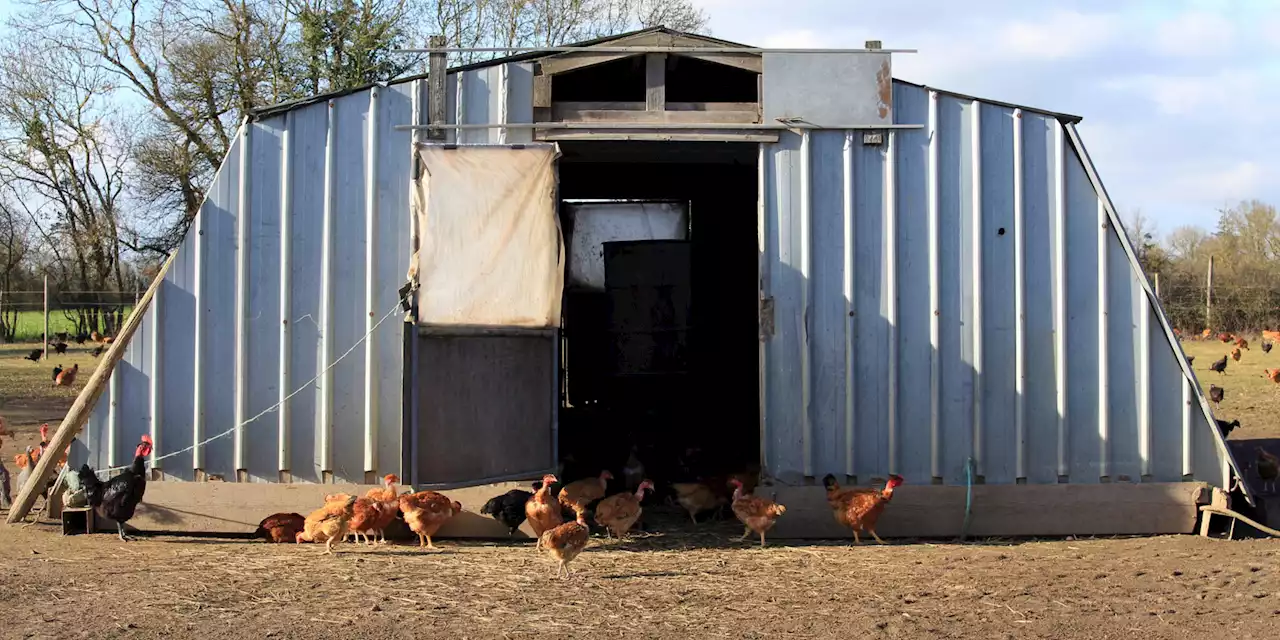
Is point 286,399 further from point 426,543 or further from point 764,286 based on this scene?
point 764,286

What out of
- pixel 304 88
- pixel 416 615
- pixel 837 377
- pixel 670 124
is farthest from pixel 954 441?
pixel 304 88

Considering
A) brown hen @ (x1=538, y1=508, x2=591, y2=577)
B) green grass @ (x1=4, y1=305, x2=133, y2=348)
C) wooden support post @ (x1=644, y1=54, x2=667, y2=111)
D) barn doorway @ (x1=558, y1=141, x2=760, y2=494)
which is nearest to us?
brown hen @ (x1=538, y1=508, x2=591, y2=577)

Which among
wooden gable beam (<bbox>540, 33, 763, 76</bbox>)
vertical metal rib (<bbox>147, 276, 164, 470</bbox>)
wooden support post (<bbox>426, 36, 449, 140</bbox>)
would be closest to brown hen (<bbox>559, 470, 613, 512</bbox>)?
wooden support post (<bbox>426, 36, 449, 140</bbox>)

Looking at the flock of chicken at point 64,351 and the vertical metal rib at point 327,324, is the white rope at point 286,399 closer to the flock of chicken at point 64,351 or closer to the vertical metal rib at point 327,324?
the vertical metal rib at point 327,324

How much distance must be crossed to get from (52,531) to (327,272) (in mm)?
3212

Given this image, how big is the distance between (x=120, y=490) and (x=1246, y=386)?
1892cm

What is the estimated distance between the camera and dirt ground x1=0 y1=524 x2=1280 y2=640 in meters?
6.23

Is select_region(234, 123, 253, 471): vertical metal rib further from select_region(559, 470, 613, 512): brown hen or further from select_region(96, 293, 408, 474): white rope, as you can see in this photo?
select_region(559, 470, 613, 512): brown hen

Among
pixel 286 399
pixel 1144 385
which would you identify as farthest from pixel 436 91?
pixel 1144 385

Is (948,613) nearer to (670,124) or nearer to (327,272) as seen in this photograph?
(670,124)

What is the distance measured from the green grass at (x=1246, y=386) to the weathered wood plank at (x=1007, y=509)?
603cm

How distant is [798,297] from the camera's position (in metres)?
9.09

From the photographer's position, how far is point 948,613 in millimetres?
6566

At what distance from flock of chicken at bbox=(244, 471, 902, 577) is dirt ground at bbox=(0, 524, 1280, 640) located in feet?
0.59
